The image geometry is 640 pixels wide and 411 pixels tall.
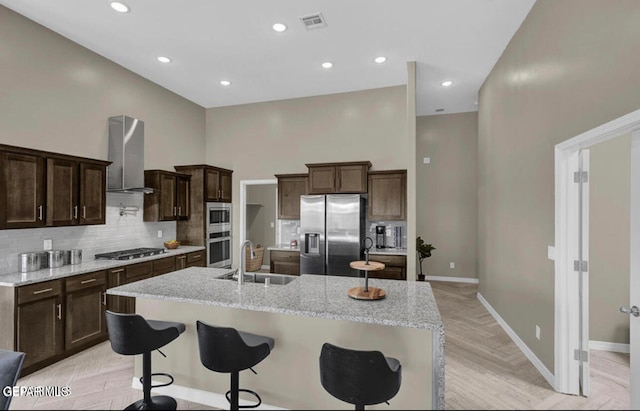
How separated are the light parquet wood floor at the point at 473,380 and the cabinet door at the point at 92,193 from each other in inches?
58.5

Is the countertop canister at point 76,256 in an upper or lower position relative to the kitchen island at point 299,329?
upper

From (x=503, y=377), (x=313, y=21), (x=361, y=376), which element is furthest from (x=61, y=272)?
(x=503, y=377)

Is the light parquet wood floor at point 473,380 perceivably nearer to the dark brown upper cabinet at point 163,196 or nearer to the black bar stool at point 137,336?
the black bar stool at point 137,336

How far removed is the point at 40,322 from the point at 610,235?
19.1 ft

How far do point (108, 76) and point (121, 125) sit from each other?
2.24ft

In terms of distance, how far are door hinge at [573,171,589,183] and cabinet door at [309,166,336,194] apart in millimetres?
3108

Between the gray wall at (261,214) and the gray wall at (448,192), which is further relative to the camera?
the gray wall at (261,214)

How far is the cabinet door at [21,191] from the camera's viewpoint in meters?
2.89

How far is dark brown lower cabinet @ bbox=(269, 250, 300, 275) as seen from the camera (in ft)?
17.6

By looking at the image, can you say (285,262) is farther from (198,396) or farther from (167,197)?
(198,396)

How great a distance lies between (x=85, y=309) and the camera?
133 inches

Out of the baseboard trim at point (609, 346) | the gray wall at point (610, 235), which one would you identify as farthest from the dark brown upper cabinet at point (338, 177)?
the baseboard trim at point (609, 346)

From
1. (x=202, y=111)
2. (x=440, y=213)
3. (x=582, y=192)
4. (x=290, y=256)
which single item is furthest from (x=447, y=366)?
(x=202, y=111)

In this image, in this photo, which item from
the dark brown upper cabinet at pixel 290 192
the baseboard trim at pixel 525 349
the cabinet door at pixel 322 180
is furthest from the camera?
the dark brown upper cabinet at pixel 290 192
